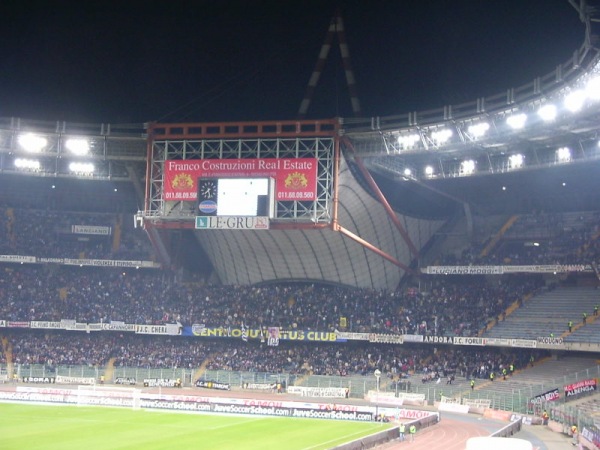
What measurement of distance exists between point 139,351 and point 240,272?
12.1 meters

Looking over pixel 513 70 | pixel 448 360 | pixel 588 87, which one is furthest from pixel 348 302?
pixel 588 87

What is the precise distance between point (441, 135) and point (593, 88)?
12207 millimetres

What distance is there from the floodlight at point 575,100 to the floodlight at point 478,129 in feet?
20.6

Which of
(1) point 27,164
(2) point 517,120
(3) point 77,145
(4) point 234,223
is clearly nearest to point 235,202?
(4) point 234,223

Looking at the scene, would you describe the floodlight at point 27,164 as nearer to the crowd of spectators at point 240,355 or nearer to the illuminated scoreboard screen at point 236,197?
the crowd of spectators at point 240,355

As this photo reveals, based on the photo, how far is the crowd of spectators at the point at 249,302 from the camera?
63500 millimetres

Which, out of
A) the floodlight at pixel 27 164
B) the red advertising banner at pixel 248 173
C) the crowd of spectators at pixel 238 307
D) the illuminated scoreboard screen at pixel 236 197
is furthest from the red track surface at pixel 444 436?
the floodlight at pixel 27 164

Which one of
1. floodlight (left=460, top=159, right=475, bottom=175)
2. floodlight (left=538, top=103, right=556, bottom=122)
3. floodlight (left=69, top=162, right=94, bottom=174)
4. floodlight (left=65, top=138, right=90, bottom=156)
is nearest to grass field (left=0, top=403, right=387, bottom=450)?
floodlight (left=65, top=138, right=90, bottom=156)

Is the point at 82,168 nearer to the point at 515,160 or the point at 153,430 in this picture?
the point at 153,430

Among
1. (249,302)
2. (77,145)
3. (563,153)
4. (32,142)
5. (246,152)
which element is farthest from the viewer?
(249,302)

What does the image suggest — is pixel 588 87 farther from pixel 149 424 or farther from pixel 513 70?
pixel 149 424

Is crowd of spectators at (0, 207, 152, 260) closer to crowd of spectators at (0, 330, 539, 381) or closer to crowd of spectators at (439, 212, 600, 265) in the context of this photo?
crowd of spectators at (0, 330, 539, 381)

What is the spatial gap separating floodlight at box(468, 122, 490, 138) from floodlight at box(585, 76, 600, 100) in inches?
331

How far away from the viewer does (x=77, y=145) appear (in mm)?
57688
